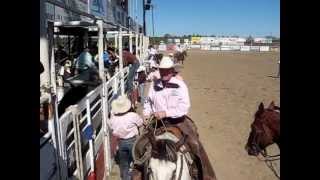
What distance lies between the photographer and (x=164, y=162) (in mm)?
4652

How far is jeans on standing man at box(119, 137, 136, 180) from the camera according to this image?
6812mm

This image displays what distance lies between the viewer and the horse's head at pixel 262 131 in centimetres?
553

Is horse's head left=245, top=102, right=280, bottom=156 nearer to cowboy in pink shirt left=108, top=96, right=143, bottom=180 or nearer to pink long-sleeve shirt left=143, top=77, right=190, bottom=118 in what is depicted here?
pink long-sleeve shirt left=143, top=77, right=190, bottom=118

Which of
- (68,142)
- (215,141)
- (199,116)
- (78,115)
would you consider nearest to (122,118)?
(78,115)

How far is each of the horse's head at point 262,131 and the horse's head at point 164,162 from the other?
1113 millimetres

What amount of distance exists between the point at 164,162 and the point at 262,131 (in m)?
1.49

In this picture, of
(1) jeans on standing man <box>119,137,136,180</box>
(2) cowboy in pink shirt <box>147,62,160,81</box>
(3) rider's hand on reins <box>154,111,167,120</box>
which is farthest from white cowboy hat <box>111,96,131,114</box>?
(2) cowboy in pink shirt <box>147,62,160,81</box>

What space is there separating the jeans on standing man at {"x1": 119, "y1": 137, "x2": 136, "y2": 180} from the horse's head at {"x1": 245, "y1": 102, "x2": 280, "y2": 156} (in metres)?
1.80

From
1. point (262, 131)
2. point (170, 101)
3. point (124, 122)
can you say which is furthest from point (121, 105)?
point (262, 131)

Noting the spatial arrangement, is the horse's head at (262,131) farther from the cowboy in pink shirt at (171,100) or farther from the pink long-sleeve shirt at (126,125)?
the pink long-sleeve shirt at (126,125)
